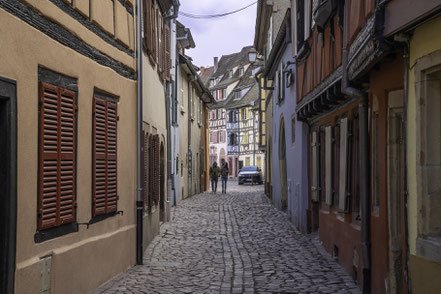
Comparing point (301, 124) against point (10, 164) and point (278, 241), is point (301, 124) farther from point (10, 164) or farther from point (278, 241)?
point (10, 164)

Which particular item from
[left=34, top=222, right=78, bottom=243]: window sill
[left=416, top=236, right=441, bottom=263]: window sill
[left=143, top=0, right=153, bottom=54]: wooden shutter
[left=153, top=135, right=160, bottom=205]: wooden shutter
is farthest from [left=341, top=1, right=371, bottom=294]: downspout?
[left=153, top=135, right=160, bottom=205]: wooden shutter

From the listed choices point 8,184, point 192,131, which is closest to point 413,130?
point 8,184

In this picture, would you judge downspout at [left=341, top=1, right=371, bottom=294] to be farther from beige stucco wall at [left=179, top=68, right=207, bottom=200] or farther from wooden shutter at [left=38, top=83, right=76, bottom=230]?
beige stucco wall at [left=179, top=68, right=207, bottom=200]

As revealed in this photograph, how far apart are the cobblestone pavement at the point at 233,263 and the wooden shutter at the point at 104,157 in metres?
1.10

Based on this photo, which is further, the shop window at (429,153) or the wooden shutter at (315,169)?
the wooden shutter at (315,169)

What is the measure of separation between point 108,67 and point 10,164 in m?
3.51

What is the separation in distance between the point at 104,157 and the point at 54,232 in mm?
2027

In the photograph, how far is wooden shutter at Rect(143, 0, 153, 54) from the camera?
13.0 m

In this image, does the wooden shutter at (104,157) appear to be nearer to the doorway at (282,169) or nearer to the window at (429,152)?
the window at (429,152)

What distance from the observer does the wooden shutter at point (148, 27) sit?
12970 millimetres

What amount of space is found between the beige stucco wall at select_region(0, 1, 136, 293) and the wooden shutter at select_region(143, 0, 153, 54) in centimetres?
273

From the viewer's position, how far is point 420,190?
5.41 metres

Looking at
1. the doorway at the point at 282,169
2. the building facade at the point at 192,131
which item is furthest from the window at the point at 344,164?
the building facade at the point at 192,131

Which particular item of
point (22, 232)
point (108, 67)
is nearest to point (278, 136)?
point (108, 67)
